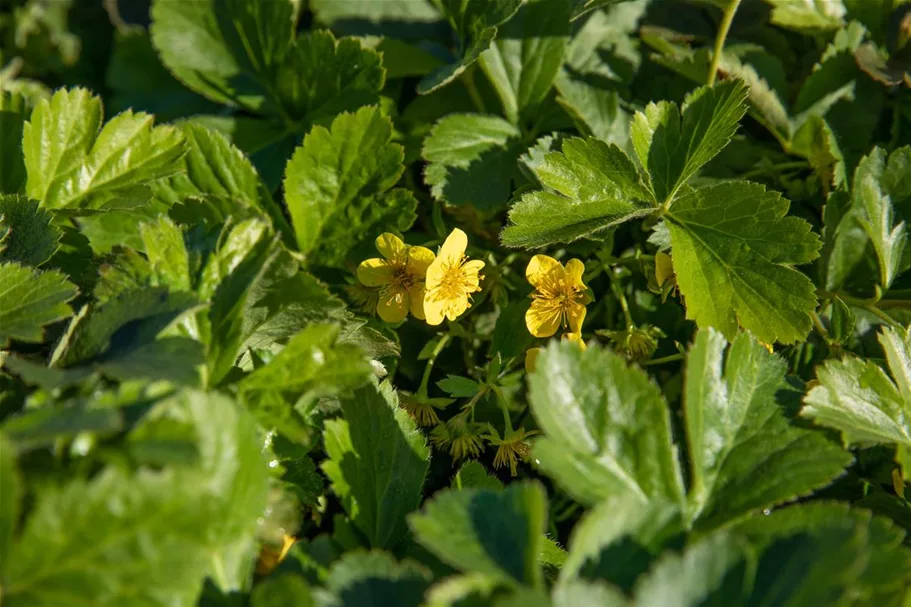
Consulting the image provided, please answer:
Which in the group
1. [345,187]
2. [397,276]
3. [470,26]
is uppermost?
[470,26]

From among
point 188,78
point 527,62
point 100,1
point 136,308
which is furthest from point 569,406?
point 100,1

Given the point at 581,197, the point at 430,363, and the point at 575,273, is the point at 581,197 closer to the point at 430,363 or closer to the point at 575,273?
the point at 575,273

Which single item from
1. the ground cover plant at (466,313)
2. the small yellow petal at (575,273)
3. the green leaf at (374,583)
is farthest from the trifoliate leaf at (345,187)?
the green leaf at (374,583)

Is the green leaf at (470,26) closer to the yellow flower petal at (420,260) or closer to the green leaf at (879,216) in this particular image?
the yellow flower petal at (420,260)

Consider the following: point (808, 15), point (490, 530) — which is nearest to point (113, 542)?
point (490, 530)

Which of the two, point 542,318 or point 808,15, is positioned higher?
point 808,15

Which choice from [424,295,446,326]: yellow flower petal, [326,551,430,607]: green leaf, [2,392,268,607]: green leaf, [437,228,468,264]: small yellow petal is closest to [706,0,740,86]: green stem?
[437,228,468,264]: small yellow petal
